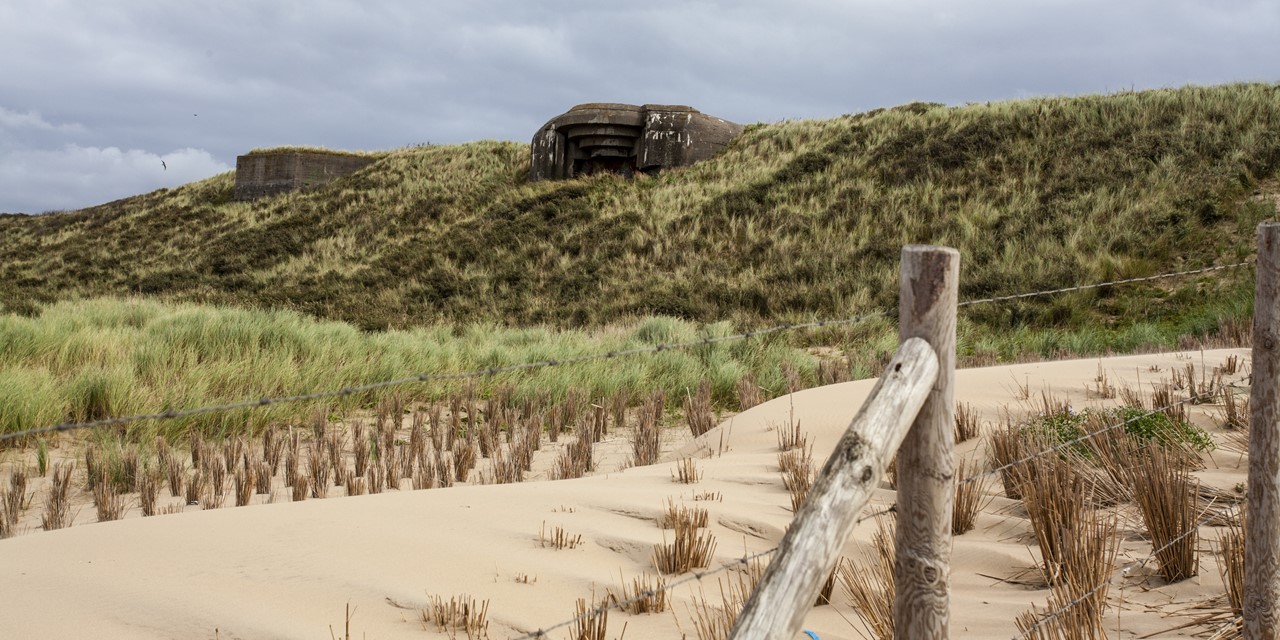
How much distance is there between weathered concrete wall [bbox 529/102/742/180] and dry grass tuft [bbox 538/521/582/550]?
2460 cm

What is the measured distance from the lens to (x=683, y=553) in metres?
3.50

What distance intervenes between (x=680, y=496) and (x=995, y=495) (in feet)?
5.05

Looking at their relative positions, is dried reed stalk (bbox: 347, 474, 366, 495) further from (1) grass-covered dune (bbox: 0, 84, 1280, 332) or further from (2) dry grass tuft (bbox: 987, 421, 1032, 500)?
(1) grass-covered dune (bbox: 0, 84, 1280, 332)

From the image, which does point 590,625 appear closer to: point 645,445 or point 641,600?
point 641,600

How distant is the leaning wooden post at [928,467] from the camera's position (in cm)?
208

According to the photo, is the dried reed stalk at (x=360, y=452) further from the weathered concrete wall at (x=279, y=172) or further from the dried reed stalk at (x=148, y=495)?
the weathered concrete wall at (x=279, y=172)

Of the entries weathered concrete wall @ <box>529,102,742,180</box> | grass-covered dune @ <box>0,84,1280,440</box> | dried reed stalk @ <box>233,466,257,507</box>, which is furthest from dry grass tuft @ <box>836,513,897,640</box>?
weathered concrete wall @ <box>529,102,742,180</box>

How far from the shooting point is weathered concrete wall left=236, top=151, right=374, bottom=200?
3900 centimetres

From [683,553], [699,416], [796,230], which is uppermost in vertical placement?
[796,230]

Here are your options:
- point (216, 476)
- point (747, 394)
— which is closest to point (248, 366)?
point (216, 476)

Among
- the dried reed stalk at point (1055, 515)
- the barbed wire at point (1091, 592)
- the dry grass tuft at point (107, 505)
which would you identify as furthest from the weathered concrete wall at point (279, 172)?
the barbed wire at point (1091, 592)

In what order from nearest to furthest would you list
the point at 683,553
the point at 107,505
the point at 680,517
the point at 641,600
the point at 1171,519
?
the point at 641,600 < the point at 1171,519 < the point at 683,553 < the point at 680,517 < the point at 107,505

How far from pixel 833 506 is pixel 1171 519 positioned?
7.41 ft

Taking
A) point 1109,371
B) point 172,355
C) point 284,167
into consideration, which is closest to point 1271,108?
point 1109,371
